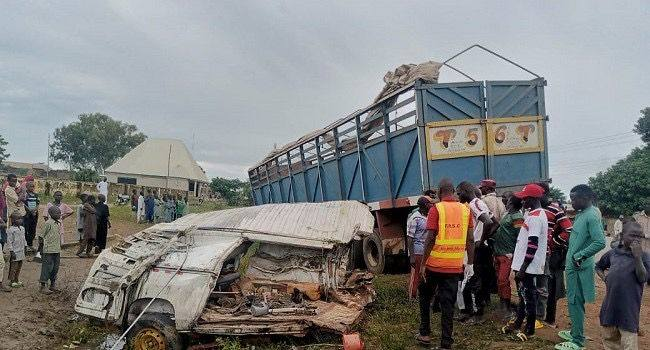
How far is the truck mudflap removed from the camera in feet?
14.6

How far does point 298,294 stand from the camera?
519 cm

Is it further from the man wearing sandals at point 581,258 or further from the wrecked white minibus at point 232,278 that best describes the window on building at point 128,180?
the man wearing sandals at point 581,258

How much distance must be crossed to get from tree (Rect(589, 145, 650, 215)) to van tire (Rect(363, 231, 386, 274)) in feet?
55.3

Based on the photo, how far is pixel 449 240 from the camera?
14.6 ft

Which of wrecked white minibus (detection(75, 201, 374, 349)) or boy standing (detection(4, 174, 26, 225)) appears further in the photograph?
boy standing (detection(4, 174, 26, 225))

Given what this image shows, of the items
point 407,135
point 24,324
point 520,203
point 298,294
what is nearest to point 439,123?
point 407,135

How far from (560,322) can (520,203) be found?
1633 millimetres

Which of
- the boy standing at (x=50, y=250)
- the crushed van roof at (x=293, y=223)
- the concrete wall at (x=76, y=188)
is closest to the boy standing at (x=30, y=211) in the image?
the boy standing at (x=50, y=250)

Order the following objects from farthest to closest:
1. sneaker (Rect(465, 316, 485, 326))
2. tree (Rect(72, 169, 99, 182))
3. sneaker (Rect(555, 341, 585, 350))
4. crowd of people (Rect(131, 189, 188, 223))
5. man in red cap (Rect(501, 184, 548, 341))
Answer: tree (Rect(72, 169, 99, 182)), crowd of people (Rect(131, 189, 188, 223)), sneaker (Rect(465, 316, 485, 326)), man in red cap (Rect(501, 184, 548, 341)), sneaker (Rect(555, 341, 585, 350))

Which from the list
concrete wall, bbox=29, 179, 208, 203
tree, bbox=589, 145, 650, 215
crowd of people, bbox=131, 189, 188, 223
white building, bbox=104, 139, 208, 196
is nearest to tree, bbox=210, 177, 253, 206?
white building, bbox=104, 139, 208, 196

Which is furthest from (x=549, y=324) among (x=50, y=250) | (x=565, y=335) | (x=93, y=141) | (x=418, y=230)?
(x=93, y=141)

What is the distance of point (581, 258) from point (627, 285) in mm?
522

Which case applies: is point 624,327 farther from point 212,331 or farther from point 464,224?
point 212,331

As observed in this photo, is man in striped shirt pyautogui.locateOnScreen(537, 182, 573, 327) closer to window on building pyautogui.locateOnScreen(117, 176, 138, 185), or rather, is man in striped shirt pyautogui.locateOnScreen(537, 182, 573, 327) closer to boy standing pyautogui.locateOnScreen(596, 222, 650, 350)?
boy standing pyautogui.locateOnScreen(596, 222, 650, 350)
